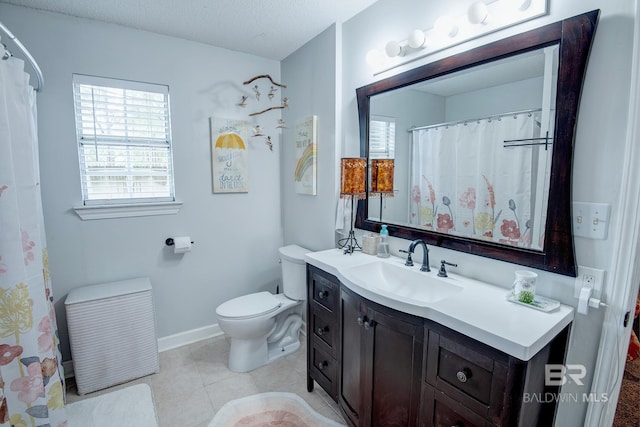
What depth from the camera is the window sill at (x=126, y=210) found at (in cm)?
218

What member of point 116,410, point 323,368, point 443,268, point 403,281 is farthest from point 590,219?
point 116,410

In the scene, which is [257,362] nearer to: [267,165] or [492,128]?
[267,165]

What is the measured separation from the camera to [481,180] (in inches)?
58.4

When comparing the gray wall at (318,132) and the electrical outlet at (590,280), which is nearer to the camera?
the electrical outlet at (590,280)

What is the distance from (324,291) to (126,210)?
162cm

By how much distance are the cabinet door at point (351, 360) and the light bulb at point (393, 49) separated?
133cm

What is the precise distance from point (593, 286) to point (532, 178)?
454 millimetres

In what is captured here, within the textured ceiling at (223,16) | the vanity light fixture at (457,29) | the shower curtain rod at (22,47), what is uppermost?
the textured ceiling at (223,16)

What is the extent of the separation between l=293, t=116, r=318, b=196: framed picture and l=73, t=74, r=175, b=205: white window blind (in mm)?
1015

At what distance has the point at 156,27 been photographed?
2234 millimetres

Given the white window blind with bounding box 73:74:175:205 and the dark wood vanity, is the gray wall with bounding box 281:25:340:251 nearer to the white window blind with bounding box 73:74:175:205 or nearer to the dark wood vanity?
the dark wood vanity

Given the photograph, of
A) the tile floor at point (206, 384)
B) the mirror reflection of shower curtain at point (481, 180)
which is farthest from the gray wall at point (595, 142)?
the tile floor at point (206, 384)

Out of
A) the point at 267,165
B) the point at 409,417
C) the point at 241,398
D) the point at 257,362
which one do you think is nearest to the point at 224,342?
the point at 257,362

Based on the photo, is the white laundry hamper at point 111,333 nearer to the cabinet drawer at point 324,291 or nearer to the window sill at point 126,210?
the window sill at point 126,210
